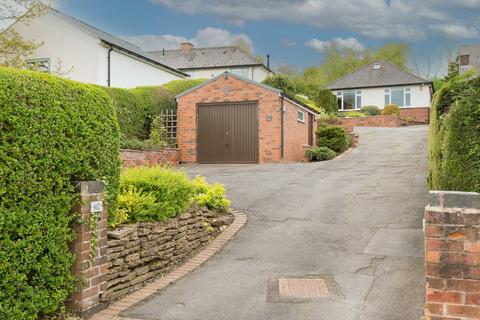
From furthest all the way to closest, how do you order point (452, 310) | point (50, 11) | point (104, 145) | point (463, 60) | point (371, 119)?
1. point (463, 60)
2. point (371, 119)
3. point (50, 11)
4. point (104, 145)
5. point (452, 310)

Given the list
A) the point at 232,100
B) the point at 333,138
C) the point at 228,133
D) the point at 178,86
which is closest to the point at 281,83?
the point at 333,138

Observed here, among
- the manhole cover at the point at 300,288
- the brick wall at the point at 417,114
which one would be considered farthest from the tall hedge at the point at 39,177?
the brick wall at the point at 417,114

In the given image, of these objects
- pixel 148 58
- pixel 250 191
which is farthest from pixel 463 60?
pixel 250 191

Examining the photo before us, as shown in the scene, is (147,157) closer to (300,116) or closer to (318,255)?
(300,116)

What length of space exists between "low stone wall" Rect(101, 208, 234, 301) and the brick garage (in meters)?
11.2

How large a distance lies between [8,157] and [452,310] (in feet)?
12.5

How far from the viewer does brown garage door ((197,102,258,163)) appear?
19.2 meters

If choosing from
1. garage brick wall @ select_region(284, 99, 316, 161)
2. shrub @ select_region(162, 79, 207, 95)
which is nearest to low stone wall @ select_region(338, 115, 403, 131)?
garage brick wall @ select_region(284, 99, 316, 161)

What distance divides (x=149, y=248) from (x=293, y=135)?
47.5 ft

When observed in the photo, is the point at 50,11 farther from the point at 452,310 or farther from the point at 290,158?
the point at 452,310

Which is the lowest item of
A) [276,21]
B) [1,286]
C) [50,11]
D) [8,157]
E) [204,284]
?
[204,284]

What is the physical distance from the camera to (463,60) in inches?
2045

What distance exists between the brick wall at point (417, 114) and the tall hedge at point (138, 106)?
2503cm

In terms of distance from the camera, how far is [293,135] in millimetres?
20203
